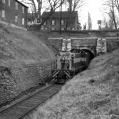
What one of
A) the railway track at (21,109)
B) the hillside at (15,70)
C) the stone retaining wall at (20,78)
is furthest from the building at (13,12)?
the railway track at (21,109)

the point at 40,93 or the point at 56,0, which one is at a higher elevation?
the point at 56,0

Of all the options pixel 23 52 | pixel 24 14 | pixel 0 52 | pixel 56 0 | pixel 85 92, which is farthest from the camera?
pixel 24 14

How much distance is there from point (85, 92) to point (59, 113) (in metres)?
2.51

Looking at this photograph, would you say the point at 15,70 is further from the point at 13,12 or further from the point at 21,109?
the point at 13,12

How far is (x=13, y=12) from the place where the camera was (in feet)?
142

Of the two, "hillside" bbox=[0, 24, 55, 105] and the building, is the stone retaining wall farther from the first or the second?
the building

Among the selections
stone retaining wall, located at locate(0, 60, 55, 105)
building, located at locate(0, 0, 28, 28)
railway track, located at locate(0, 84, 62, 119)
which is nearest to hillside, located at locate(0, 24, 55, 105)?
stone retaining wall, located at locate(0, 60, 55, 105)

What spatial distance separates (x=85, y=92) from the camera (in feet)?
35.8

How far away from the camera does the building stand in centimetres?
4073

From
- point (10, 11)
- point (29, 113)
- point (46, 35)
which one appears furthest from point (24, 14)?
point (29, 113)

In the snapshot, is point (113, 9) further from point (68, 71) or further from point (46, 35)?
point (68, 71)

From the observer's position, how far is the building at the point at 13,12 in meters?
40.7

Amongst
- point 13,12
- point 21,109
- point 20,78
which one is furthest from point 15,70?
point 13,12

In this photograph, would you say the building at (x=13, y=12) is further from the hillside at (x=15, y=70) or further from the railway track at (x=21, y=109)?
the railway track at (x=21, y=109)
